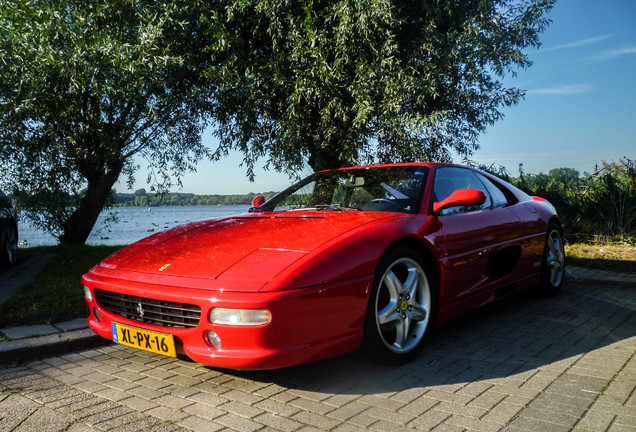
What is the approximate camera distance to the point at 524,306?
4.76 meters

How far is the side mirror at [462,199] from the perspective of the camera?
3490mm

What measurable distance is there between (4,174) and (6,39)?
2276 millimetres

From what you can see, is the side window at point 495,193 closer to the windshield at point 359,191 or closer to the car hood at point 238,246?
the windshield at point 359,191

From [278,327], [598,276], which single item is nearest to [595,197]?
[598,276]

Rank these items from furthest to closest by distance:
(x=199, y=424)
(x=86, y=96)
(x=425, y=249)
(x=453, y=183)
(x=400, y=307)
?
(x=86, y=96), (x=453, y=183), (x=425, y=249), (x=400, y=307), (x=199, y=424)

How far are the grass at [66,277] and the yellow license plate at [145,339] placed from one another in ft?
4.67

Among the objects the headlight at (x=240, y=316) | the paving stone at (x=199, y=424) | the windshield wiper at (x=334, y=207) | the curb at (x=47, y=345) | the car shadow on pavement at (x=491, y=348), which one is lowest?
the car shadow on pavement at (x=491, y=348)

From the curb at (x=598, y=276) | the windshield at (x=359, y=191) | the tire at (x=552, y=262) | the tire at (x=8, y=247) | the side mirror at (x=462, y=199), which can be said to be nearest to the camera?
the side mirror at (x=462, y=199)

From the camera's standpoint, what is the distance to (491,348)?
3479 mm

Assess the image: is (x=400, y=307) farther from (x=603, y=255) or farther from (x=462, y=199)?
(x=603, y=255)

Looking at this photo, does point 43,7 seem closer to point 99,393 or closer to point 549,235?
point 99,393

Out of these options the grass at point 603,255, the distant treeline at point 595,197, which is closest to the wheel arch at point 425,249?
the grass at point 603,255

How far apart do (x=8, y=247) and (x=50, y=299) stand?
287cm

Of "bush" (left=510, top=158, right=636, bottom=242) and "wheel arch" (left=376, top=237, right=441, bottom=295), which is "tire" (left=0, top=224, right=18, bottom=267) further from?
"bush" (left=510, top=158, right=636, bottom=242)
